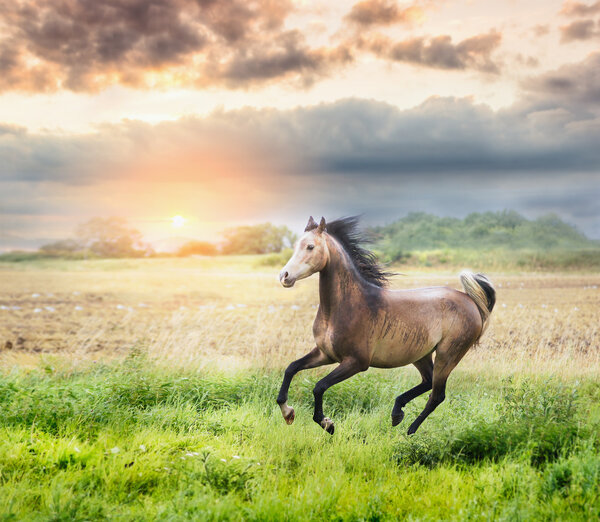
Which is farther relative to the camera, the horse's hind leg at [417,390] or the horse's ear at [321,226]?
the horse's hind leg at [417,390]

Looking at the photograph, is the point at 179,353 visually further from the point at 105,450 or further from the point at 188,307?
the point at 188,307

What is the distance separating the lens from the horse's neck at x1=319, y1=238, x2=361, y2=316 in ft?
20.2

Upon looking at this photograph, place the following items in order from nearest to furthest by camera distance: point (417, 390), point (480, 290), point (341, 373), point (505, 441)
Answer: point (341, 373), point (505, 441), point (417, 390), point (480, 290)

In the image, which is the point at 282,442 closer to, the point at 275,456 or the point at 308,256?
the point at 275,456

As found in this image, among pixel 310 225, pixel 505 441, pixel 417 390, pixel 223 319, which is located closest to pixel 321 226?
pixel 310 225

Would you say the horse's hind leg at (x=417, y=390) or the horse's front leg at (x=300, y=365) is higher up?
the horse's front leg at (x=300, y=365)

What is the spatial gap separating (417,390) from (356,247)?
1.89m

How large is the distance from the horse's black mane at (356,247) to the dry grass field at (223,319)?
181 centimetres

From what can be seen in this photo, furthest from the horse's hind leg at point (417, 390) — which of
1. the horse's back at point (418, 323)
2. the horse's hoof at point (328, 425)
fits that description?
the horse's hoof at point (328, 425)

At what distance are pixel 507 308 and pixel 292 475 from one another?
47.7 feet

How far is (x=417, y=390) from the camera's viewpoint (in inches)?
266

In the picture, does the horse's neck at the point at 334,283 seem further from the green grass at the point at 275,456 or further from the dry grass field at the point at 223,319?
the dry grass field at the point at 223,319

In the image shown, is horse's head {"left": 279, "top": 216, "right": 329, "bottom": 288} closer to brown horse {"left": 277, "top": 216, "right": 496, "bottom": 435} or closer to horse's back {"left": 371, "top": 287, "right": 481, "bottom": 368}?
brown horse {"left": 277, "top": 216, "right": 496, "bottom": 435}

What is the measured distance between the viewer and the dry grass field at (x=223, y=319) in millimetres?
11508
